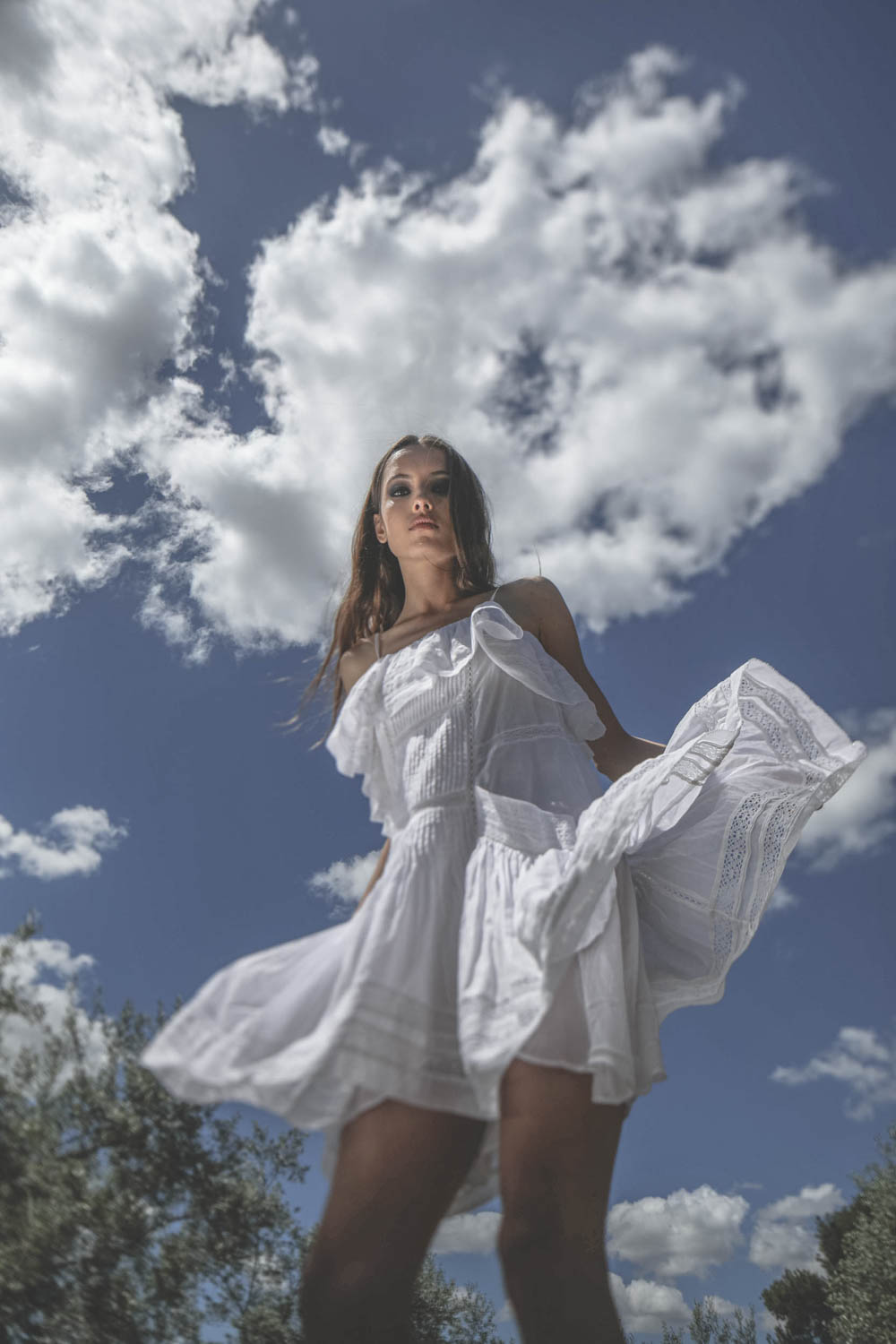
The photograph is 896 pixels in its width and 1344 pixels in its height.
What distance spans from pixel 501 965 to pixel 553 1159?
1.24 ft

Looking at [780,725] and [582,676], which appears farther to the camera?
[582,676]

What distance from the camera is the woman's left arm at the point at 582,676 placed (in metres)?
3.03

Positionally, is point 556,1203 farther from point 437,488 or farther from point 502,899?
point 437,488

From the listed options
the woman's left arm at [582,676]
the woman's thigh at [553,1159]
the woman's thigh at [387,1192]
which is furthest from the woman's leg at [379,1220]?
the woman's left arm at [582,676]

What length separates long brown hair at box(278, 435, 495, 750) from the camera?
3.37m

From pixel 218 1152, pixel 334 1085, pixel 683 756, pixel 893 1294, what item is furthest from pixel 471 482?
pixel 893 1294

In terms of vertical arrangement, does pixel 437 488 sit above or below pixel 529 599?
above

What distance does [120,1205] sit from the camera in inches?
102

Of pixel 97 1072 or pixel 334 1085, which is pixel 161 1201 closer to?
pixel 97 1072

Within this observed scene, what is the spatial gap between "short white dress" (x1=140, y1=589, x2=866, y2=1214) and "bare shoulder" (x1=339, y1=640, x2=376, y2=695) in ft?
1.37

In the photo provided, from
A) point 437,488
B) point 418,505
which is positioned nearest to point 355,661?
point 418,505

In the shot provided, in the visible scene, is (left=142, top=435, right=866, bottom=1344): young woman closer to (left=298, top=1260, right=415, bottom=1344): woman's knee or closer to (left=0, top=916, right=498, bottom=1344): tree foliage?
(left=298, top=1260, right=415, bottom=1344): woman's knee

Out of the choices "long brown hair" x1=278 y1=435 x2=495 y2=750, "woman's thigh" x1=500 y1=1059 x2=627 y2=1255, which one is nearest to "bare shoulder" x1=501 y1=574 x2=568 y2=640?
"long brown hair" x1=278 y1=435 x2=495 y2=750

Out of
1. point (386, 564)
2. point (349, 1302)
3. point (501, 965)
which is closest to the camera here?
point (349, 1302)
